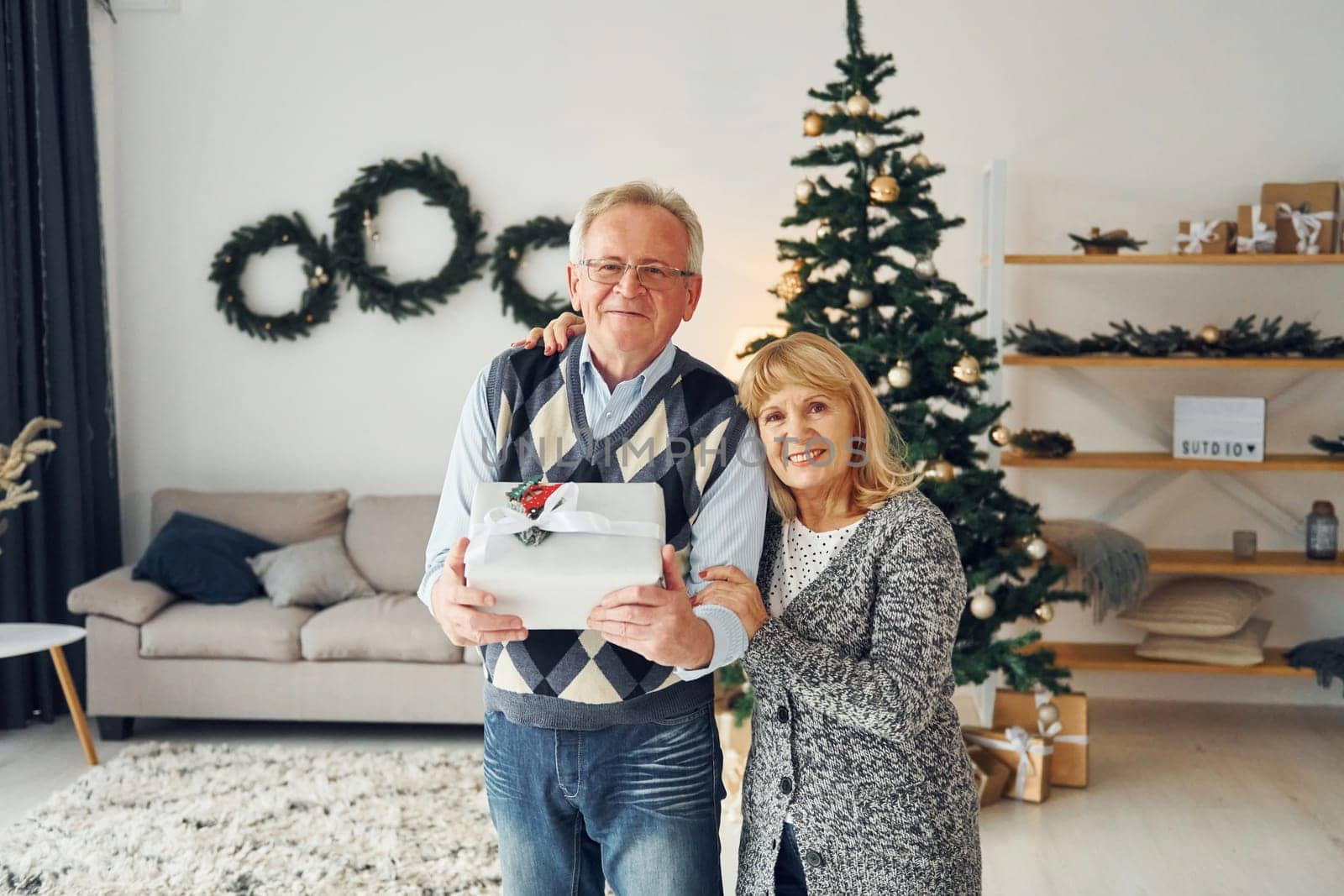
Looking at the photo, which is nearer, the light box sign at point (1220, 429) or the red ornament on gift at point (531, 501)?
the red ornament on gift at point (531, 501)

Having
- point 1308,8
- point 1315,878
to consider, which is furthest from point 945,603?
point 1308,8

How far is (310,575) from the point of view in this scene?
420 centimetres

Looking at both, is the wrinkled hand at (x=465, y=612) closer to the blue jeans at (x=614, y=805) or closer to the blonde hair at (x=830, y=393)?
the blue jeans at (x=614, y=805)

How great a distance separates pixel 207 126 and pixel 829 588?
13.4 ft

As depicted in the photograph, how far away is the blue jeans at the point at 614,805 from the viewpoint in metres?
1.49

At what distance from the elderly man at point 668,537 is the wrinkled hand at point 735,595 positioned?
0.06 ft

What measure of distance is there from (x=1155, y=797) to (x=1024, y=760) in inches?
17.3

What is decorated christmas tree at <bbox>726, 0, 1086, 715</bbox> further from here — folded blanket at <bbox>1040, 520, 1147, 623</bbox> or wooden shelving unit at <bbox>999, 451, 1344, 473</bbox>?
wooden shelving unit at <bbox>999, 451, 1344, 473</bbox>

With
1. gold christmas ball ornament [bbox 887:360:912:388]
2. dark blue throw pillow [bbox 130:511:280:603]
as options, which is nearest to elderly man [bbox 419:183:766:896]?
gold christmas ball ornament [bbox 887:360:912:388]

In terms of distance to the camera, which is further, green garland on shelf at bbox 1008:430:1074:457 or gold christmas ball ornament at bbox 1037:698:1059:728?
green garland on shelf at bbox 1008:430:1074:457

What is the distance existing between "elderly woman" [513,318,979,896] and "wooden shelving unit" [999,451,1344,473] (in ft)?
8.81

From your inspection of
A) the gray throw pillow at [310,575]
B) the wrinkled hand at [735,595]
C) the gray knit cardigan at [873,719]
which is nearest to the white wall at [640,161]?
the gray throw pillow at [310,575]

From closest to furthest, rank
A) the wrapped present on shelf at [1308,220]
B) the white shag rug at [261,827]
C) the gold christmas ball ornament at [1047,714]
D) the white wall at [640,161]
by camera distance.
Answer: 1. the white shag rug at [261,827]
2. the gold christmas ball ornament at [1047,714]
3. the wrapped present on shelf at [1308,220]
4. the white wall at [640,161]

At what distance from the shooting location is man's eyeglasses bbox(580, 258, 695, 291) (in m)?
1.50
